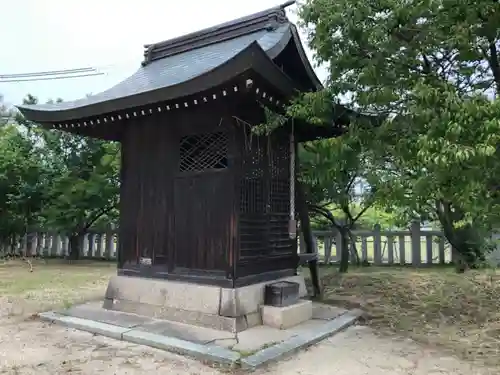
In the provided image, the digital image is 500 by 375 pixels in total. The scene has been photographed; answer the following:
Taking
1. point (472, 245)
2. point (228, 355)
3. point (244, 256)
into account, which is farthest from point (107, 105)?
point (472, 245)

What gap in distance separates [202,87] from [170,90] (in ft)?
1.66

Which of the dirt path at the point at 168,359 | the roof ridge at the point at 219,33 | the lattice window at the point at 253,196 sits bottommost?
the dirt path at the point at 168,359

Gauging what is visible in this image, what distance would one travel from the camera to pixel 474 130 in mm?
4035

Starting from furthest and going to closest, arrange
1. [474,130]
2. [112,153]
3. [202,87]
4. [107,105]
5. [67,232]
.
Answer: [67,232]
[112,153]
[107,105]
[202,87]
[474,130]

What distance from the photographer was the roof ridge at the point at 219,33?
23.3ft

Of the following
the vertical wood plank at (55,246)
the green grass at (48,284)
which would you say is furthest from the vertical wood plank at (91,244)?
the vertical wood plank at (55,246)

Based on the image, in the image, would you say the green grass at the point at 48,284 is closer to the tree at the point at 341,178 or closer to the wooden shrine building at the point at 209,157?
the wooden shrine building at the point at 209,157

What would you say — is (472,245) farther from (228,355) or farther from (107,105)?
(107,105)

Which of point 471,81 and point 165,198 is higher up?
point 471,81

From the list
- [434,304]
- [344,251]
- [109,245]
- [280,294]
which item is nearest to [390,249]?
[344,251]

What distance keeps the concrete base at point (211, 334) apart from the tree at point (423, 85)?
196 centimetres

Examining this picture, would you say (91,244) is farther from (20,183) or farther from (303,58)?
(303,58)

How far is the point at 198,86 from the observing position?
17.0ft

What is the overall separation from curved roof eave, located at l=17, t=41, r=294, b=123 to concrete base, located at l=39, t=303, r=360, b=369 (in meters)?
2.91
